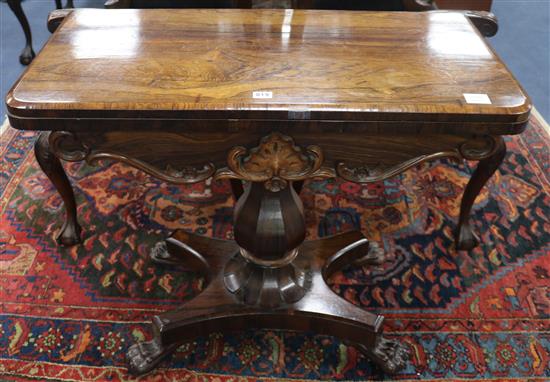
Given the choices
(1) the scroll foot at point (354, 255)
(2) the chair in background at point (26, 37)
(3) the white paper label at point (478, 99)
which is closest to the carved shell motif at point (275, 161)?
(3) the white paper label at point (478, 99)

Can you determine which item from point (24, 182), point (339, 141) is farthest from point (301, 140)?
point (24, 182)

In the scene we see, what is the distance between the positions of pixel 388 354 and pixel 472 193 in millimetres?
513

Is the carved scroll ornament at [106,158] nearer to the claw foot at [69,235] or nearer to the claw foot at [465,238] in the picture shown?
the claw foot at [69,235]

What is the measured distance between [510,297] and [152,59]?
1107 millimetres

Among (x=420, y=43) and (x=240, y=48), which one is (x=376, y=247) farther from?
(x=240, y=48)

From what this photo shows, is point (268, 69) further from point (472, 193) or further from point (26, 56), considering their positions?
point (26, 56)

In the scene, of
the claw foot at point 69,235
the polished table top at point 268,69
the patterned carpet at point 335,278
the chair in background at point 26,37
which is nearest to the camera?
the polished table top at point 268,69

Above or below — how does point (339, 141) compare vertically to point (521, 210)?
above

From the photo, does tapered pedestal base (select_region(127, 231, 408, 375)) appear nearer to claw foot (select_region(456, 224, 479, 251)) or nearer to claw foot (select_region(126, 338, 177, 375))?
A: claw foot (select_region(126, 338, 177, 375))

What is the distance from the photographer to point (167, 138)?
90 cm

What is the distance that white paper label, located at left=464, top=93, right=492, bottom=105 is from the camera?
0.85m

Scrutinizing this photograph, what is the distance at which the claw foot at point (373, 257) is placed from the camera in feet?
4.76

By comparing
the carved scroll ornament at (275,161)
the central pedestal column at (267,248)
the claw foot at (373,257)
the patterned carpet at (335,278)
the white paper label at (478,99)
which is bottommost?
the patterned carpet at (335,278)

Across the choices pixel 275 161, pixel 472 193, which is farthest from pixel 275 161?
pixel 472 193
